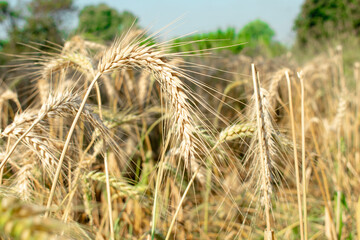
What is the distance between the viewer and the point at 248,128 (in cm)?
108

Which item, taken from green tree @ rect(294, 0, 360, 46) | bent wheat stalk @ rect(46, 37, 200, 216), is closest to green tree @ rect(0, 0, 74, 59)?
bent wheat stalk @ rect(46, 37, 200, 216)

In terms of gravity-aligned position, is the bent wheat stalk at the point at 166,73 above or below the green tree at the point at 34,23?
below

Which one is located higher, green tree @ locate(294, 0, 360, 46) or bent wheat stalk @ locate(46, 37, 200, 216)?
green tree @ locate(294, 0, 360, 46)

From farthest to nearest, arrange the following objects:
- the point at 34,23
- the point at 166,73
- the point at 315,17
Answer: the point at 315,17
the point at 34,23
the point at 166,73

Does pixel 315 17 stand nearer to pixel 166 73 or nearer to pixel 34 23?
pixel 34 23

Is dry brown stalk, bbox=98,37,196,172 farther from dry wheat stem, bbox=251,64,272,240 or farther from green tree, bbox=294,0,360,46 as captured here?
green tree, bbox=294,0,360,46

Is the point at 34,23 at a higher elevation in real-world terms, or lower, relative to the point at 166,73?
higher

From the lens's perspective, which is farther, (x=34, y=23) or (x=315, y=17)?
(x=315, y=17)

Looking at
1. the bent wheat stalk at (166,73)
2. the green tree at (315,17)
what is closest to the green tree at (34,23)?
the bent wheat stalk at (166,73)

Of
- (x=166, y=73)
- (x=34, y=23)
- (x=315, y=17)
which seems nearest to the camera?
(x=166, y=73)

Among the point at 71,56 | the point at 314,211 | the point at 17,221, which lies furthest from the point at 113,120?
the point at 314,211

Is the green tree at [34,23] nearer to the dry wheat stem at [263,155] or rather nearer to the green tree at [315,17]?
the dry wheat stem at [263,155]

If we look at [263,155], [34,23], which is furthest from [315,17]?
[263,155]

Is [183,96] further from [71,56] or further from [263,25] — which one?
[263,25]
